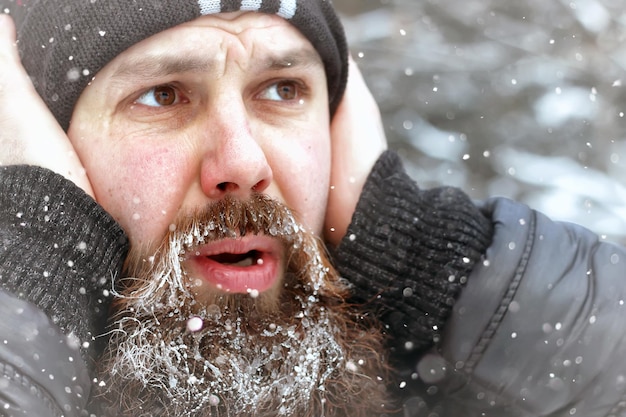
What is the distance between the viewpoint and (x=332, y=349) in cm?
211

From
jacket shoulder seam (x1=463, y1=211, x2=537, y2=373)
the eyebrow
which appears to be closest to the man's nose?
the eyebrow

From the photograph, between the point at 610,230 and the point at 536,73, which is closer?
the point at 610,230

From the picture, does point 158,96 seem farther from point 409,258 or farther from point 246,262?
point 409,258

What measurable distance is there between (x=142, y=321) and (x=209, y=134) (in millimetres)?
498

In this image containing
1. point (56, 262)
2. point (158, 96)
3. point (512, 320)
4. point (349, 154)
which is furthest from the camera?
point (349, 154)

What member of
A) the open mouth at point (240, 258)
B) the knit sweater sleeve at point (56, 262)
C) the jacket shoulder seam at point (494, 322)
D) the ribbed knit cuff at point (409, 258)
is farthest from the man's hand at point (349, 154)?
the knit sweater sleeve at point (56, 262)

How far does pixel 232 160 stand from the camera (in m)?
1.94

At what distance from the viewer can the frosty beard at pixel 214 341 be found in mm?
1959

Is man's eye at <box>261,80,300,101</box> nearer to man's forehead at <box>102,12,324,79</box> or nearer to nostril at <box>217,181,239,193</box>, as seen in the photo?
man's forehead at <box>102,12,324,79</box>

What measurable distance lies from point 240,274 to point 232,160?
29cm

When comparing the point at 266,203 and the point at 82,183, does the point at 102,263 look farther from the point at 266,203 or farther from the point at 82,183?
the point at 266,203

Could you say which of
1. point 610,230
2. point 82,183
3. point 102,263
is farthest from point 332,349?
point 610,230

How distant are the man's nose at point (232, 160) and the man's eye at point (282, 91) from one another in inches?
7.9

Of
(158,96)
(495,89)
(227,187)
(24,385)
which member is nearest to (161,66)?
(158,96)
